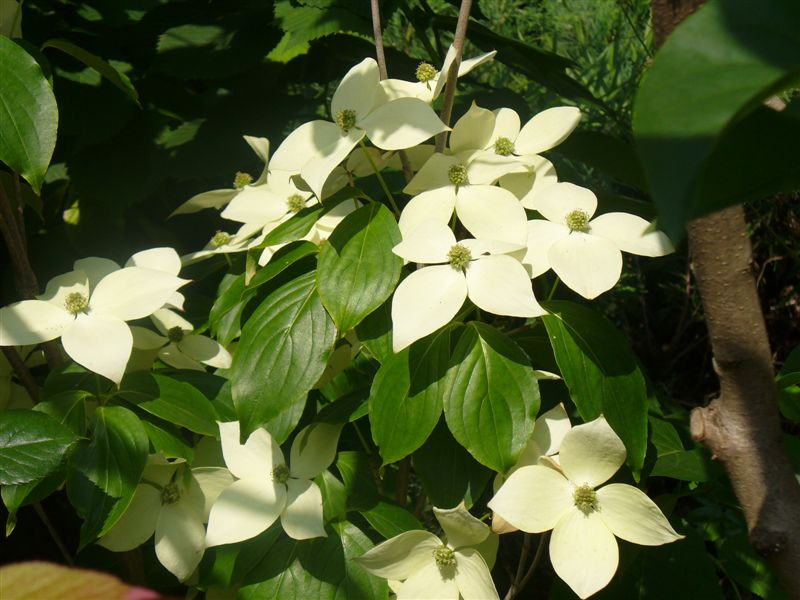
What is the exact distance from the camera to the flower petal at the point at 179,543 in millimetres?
865

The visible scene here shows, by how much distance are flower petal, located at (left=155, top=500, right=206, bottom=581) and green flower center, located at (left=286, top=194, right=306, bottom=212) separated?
36 cm

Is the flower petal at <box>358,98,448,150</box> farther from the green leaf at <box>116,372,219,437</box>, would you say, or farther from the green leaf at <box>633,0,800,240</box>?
the green leaf at <box>633,0,800,240</box>

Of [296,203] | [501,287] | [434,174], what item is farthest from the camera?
[296,203]

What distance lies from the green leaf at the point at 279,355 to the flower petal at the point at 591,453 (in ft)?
0.77

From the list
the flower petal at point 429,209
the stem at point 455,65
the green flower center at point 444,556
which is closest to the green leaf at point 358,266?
the flower petal at point 429,209

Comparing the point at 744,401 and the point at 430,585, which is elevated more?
the point at 744,401

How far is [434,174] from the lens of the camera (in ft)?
2.75

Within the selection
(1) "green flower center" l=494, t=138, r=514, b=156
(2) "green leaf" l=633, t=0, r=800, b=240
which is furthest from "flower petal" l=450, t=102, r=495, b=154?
(2) "green leaf" l=633, t=0, r=800, b=240

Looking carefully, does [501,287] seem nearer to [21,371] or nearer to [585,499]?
[585,499]

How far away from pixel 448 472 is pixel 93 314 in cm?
40

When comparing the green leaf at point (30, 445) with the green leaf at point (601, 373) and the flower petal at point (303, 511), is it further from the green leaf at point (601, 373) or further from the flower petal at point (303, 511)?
the green leaf at point (601, 373)

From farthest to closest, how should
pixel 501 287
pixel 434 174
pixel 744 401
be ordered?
pixel 434 174 → pixel 501 287 → pixel 744 401

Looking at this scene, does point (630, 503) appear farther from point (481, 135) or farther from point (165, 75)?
point (165, 75)

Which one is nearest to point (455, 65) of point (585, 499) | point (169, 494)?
point (585, 499)
